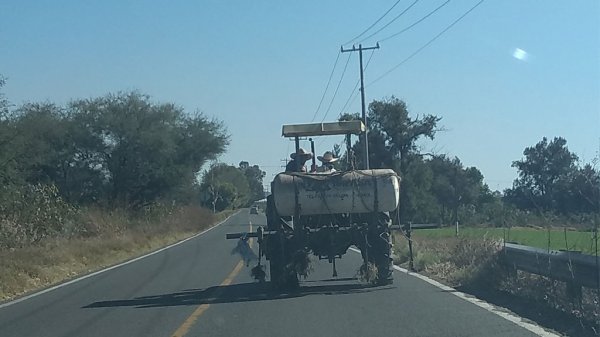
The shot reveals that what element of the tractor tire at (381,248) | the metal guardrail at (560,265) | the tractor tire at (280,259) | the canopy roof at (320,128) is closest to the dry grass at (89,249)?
the tractor tire at (280,259)

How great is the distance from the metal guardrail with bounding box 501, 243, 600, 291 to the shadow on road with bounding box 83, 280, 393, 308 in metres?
2.83

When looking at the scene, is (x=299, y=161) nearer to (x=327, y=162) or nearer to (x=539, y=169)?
(x=327, y=162)

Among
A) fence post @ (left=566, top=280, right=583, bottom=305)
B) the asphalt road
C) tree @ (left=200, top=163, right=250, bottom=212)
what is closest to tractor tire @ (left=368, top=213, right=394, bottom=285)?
the asphalt road

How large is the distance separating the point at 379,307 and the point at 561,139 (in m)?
38.0

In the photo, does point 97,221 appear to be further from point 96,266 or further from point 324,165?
point 324,165

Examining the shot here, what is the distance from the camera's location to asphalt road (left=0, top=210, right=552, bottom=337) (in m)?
12.5

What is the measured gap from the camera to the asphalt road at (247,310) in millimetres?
12484

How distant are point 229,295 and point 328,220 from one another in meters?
2.54

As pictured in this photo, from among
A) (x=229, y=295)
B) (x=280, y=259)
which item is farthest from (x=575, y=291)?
(x=229, y=295)

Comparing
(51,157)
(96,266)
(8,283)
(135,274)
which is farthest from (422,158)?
(8,283)

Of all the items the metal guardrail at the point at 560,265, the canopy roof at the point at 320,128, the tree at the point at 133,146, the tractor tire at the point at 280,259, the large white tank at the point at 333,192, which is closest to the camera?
the metal guardrail at the point at 560,265

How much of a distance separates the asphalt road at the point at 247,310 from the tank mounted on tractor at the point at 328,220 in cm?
62

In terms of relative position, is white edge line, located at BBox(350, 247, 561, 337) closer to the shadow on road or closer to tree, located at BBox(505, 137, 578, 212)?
the shadow on road

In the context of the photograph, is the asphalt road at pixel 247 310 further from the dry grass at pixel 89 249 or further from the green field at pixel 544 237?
the green field at pixel 544 237
